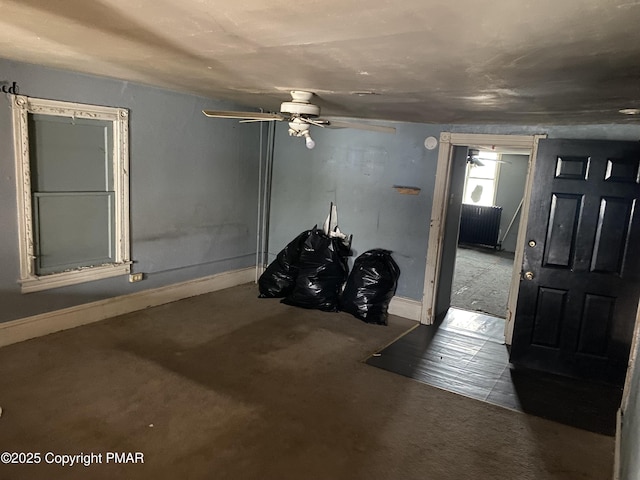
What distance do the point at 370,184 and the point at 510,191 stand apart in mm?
5883

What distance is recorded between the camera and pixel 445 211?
4438mm

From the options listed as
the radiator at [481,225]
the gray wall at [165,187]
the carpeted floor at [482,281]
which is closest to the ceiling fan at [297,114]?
the gray wall at [165,187]

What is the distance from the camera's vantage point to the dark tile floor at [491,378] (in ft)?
9.87

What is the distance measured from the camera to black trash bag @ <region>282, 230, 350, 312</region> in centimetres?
464

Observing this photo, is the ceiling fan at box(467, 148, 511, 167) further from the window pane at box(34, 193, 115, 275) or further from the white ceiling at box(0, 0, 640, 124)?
the window pane at box(34, 193, 115, 275)

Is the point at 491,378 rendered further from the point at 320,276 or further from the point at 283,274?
the point at 283,274

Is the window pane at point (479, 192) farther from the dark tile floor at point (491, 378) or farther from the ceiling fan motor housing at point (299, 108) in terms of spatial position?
the ceiling fan motor housing at point (299, 108)

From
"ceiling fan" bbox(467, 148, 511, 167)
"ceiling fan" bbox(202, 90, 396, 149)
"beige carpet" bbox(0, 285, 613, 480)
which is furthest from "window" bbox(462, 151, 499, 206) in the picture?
"beige carpet" bbox(0, 285, 613, 480)

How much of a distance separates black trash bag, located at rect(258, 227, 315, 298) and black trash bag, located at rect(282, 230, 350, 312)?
0.08 metres

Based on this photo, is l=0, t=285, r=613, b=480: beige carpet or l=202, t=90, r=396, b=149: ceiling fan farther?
l=202, t=90, r=396, b=149: ceiling fan

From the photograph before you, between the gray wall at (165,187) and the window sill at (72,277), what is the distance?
6 centimetres

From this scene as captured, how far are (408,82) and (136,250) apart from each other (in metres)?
2.92

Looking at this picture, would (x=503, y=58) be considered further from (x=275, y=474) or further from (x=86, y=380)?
(x=86, y=380)

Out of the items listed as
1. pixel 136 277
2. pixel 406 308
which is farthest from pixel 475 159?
pixel 136 277
